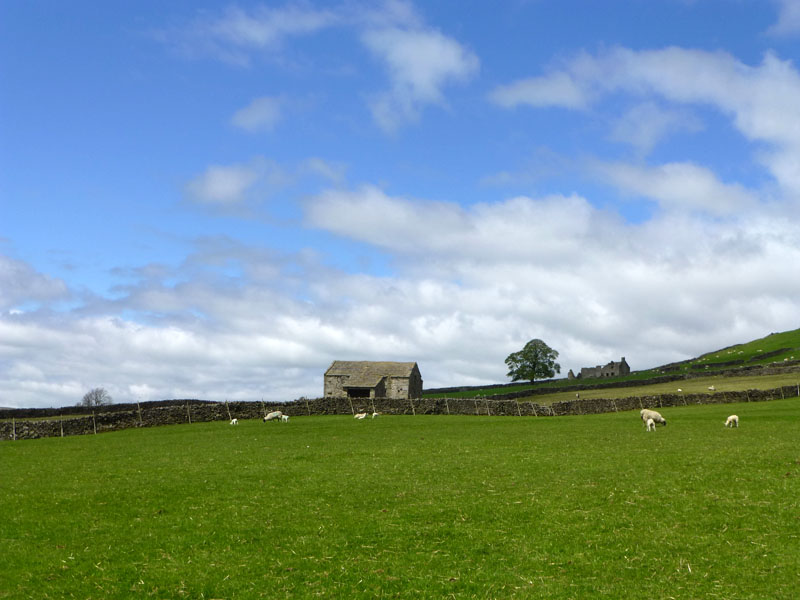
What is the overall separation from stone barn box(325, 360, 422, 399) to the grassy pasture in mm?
59578

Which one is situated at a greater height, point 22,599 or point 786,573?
point 22,599

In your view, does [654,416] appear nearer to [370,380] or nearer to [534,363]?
[370,380]

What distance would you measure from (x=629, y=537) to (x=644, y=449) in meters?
13.3

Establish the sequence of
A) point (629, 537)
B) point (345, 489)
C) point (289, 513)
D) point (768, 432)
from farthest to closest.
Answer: point (768, 432) < point (345, 489) < point (289, 513) < point (629, 537)

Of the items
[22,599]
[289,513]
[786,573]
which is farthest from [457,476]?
[22,599]

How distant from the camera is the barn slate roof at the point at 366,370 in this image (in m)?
88.7

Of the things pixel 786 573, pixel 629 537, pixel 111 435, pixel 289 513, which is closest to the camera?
pixel 786 573

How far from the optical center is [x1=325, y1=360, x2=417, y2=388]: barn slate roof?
88.7 m

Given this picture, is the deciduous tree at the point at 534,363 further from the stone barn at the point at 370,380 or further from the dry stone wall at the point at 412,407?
the dry stone wall at the point at 412,407

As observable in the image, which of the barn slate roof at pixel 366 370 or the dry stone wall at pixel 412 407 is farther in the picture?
the barn slate roof at pixel 366 370

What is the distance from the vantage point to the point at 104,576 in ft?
42.5

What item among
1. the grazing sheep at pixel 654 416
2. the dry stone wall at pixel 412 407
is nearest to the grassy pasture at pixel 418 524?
the grazing sheep at pixel 654 416

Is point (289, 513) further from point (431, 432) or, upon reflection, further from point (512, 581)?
point (431, 432)

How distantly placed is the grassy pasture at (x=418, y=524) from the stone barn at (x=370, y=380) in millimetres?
59578
